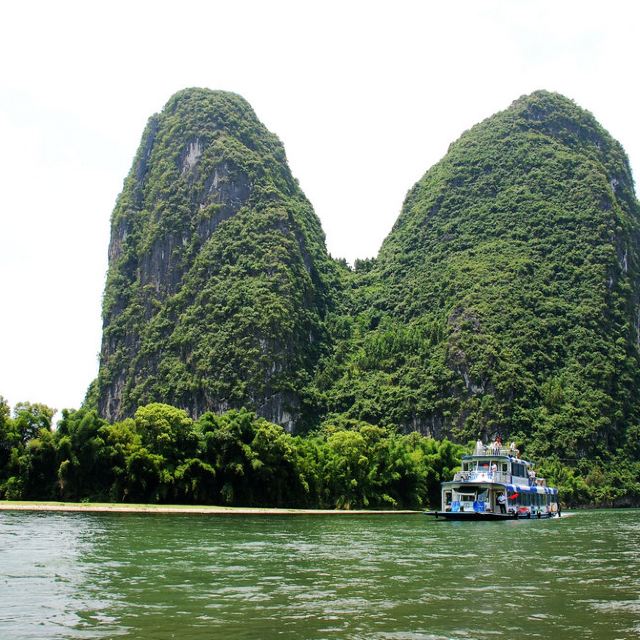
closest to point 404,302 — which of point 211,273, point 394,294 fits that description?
point 394,294

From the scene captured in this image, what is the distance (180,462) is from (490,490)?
23099 millimetres

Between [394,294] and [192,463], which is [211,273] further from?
[192,463]

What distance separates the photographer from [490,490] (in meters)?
59.9

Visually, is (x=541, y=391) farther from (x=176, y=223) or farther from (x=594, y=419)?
(x=176, y=223)

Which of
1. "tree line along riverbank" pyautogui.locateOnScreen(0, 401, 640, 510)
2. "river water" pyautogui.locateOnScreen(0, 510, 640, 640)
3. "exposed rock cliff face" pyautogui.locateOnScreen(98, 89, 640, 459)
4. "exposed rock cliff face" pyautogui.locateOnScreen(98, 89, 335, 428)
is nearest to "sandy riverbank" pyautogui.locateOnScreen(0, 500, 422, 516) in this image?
"tree line along riverbank" pyautogui.locateOnScreen(0, 401, 640, 510)

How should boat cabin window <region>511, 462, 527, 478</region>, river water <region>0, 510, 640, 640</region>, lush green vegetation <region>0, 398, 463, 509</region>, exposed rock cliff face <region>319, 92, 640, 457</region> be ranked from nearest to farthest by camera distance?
1. river water <region>0, 510, 640, 640</region>
2. lush green vegetation <region>0, 398, 463, 509</region>
3. boat cabin window <region>511, 462, 527, 478</region>
4. exposed rock cliff face <region>319, 92, 640, 457</region>

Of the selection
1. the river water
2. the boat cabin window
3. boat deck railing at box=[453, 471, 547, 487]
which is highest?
the boat cabin window

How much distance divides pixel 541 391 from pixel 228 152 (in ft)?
262

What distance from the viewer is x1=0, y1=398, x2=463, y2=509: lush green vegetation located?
60094mm

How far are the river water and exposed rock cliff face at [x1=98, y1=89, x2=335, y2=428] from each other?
367ft

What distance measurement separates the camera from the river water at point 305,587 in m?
15.0

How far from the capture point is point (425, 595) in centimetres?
1889

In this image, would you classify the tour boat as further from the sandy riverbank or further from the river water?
the river water

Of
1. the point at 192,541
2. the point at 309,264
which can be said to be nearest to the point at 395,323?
the point at 309,264
